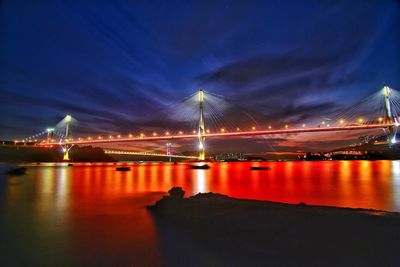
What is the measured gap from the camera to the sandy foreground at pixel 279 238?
3.65 m

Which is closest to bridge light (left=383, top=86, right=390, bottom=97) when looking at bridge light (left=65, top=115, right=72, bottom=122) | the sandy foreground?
the sandy foreground

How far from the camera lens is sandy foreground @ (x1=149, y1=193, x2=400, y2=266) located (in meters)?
3.65

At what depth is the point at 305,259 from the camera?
3.62 meters

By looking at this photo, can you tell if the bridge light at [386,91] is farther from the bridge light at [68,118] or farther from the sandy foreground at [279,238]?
the bridge light at [68,118]

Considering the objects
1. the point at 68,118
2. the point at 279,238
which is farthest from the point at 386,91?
the point at 68,118

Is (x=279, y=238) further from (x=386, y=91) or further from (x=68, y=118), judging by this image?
(x=68, y=118)

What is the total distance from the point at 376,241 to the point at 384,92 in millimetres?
76491

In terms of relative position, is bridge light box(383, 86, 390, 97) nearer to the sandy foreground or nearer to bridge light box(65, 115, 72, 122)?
the sandy foreground

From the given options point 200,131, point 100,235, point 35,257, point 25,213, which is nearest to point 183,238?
point 100,235

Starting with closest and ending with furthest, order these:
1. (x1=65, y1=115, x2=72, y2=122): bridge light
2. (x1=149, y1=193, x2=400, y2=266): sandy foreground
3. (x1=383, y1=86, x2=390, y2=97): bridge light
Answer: (x1=149, y1=193, x2=400, y2=266): sandy foreground → (x1=383, y1=86, x2=390, y2=97): bridge light → (x1=65, y1=115, x2=72, y2=122): bridge light

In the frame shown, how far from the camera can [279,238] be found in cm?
443

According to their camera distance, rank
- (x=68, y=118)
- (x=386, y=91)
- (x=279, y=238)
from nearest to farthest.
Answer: (x=279, y=238) → (x=386, y=91) → (x=68, y=118)

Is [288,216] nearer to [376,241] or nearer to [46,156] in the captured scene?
[376,241]

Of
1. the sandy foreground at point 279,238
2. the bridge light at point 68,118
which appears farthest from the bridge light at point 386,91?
the bridge light at point 68,118
